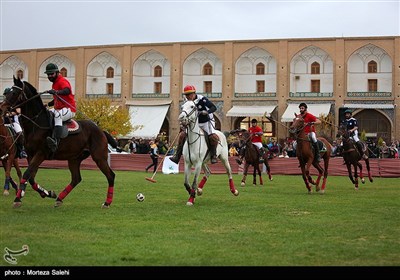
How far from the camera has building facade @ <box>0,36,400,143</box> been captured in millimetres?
47000

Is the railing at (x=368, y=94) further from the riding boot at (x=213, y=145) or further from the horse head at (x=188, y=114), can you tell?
the horse head at (x=188, y=114)

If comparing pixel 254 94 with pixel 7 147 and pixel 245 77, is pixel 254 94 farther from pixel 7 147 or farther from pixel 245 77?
pixel 7 147

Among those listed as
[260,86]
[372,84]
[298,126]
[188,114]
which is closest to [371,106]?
[372,84]

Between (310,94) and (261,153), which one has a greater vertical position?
(310,94)

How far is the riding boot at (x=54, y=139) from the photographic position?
9.38 meters

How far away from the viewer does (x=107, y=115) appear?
49.0 m

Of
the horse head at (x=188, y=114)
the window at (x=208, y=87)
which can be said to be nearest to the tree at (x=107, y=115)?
the window at (x=208, y=87)

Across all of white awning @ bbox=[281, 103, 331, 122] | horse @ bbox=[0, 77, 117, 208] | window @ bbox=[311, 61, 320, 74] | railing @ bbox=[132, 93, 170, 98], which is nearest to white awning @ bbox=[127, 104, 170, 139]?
railing @ bbox=[132, 93, 170, 98]

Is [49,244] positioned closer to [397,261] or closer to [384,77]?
[397,261]

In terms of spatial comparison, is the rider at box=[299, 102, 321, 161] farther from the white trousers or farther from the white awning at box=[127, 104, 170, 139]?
the white awning at box=[127, 104, 170, 139]

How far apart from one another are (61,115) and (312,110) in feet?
129

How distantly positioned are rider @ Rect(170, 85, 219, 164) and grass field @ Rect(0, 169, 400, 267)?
3.81 feet

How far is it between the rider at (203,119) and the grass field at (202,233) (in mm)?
1160

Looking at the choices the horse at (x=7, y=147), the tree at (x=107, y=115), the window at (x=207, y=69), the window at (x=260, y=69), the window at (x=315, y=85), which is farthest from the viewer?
the window at (x=207, y=69)
